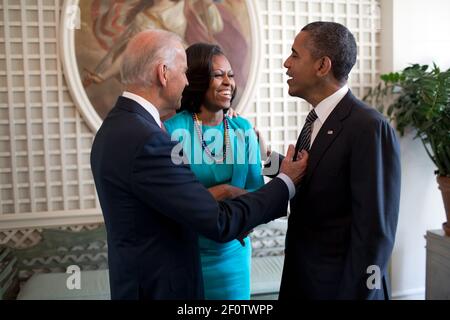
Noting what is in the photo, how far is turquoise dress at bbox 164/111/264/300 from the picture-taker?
1.80 m

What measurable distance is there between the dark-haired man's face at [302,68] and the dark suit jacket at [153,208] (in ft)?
1.18

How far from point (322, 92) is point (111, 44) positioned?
2.09 meters

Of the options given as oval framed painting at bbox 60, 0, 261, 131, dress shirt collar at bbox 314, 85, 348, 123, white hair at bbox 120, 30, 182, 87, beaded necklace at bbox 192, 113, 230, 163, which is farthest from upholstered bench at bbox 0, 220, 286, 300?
white hair at bbox 120, 30, 182, 87

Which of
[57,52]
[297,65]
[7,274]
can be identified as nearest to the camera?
[297,65]

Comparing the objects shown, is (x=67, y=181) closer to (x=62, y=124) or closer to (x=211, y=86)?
(x=62, y=124)

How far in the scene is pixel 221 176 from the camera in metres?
1.84

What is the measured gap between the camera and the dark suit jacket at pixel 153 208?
1252mm

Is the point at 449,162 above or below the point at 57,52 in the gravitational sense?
below

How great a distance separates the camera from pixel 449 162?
3182 mm

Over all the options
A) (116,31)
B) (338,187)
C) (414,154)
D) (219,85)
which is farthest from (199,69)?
(414,154)

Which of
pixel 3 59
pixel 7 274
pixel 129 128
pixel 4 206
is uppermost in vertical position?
pixel 3 59

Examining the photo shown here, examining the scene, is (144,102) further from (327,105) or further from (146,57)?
(327,105)

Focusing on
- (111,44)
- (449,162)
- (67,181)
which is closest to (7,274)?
(67,181)

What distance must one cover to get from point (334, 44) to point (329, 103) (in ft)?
0.66
